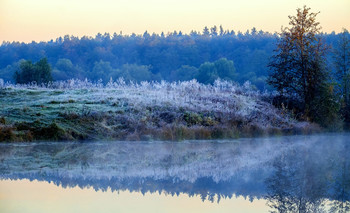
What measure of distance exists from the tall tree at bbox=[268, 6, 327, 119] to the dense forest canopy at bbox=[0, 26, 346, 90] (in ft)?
189

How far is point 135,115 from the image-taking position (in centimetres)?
1888

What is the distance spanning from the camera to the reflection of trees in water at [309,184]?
691 centimetres

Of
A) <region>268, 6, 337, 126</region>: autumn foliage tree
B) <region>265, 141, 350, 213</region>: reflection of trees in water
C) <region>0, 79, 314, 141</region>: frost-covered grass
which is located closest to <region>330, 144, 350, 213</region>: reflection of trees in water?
<region>265, 141, 350, 213</region>: reflection of trees in water

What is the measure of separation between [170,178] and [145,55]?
9281cm

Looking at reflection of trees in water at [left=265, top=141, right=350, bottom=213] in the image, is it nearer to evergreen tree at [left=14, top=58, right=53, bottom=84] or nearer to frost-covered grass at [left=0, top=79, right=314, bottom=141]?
frost-covered grass at [left=0, top=79, right=314, bottom=141]

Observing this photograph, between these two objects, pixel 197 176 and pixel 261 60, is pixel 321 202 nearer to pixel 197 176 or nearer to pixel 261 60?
pixel 197 176

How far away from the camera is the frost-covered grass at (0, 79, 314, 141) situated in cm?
1703

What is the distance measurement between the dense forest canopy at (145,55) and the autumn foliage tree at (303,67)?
5757 centimetres

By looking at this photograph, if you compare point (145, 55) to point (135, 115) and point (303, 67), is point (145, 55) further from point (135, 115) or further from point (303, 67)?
point (135, 115)

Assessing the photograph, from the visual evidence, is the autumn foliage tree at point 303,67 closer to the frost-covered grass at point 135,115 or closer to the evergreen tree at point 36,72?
the frost-covered grass at point 135,115

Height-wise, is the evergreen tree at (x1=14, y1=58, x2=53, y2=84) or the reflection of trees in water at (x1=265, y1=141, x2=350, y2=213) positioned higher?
the evergreen tree at (x1=14, y1=58, x2=53, y2=84)

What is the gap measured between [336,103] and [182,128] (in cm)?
1023

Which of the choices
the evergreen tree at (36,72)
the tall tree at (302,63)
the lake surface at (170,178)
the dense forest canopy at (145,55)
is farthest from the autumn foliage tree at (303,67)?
the dense forest canopy at (145,55)

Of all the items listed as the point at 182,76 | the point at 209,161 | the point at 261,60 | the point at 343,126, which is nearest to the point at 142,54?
the point at 182,76
